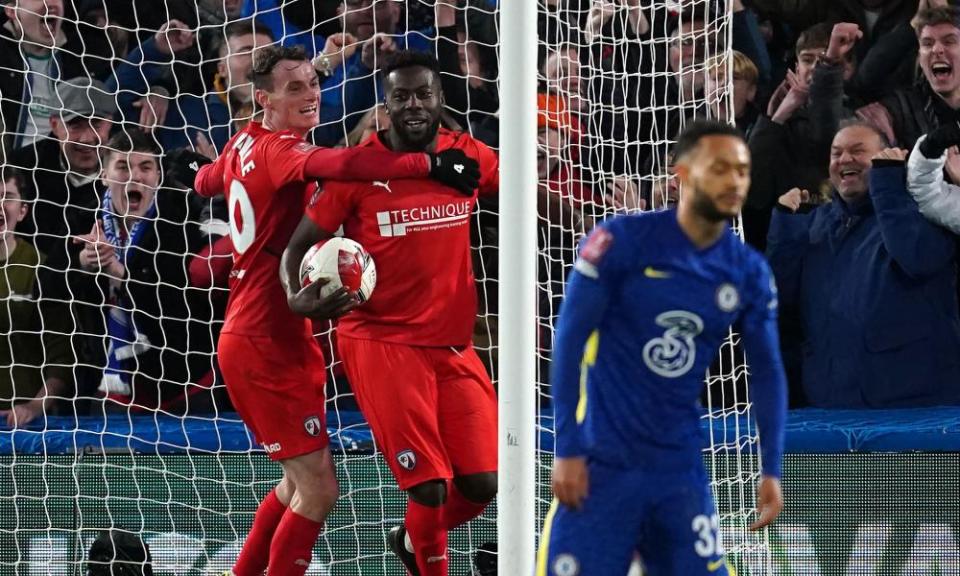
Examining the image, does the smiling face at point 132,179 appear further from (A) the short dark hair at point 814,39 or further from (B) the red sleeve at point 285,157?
(A) the short dark hair at point 814,39

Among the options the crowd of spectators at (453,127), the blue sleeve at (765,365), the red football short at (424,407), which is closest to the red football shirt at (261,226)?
the red football short at (424,407)

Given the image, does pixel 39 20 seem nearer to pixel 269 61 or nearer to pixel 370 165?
pixel 269 61

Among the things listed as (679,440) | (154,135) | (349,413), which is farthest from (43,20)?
(679,440)

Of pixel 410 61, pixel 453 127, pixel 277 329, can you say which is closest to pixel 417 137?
pixel 410 61

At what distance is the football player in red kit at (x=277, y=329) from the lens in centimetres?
498

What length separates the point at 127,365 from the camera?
6426mm

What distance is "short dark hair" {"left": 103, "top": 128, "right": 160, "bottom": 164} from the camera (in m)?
6.38

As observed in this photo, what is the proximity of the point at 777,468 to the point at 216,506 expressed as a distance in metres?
2.90

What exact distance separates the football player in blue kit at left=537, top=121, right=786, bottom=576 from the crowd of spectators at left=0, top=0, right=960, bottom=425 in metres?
2.52

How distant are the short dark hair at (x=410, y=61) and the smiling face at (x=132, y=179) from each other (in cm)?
184

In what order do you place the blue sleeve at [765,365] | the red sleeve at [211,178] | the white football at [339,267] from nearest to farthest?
the blue sleeve at [765,365], the white football at [339,267], the red sleeve at [211,178]

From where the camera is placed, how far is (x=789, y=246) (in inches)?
258

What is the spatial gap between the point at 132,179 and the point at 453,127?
143cm

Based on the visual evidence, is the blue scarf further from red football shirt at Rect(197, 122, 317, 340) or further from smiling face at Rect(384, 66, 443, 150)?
smiling face at Rect(384, 66, 443, 150)
